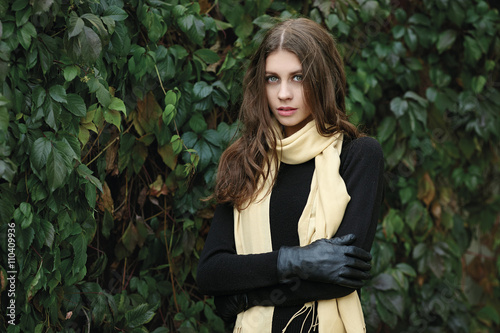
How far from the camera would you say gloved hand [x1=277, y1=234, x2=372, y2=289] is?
1.50 metres

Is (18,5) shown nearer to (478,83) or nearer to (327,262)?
(327,262)

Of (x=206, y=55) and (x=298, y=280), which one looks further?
(x=206, y=55)

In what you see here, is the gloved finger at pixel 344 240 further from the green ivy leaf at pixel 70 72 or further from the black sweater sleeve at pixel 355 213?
the green ivy leaf at pixel 70 72

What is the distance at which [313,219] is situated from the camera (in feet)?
5.28

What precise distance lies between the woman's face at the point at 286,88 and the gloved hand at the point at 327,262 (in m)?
0.37

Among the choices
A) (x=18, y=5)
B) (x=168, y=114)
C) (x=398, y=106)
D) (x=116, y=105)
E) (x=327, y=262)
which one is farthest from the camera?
(x=398, y=106)

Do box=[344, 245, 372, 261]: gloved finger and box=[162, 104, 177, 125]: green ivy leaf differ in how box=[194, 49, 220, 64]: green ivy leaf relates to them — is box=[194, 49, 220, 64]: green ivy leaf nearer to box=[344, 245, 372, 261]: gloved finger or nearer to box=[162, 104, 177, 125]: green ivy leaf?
box=[162, 104, 177, 125]: green ivy leaf

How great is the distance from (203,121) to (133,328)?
2.38ft

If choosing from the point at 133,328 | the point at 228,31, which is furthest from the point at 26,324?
the point at 228,31

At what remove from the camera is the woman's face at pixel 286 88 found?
5.48 feet

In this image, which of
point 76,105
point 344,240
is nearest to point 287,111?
point 344,240

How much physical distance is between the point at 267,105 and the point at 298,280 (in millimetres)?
523

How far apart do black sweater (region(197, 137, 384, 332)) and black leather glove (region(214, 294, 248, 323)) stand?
21 mm

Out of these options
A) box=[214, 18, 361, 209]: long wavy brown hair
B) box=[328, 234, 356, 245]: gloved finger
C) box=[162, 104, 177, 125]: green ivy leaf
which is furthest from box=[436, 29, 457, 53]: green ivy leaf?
box=[328, 234, 356, 245]: gloved finger
